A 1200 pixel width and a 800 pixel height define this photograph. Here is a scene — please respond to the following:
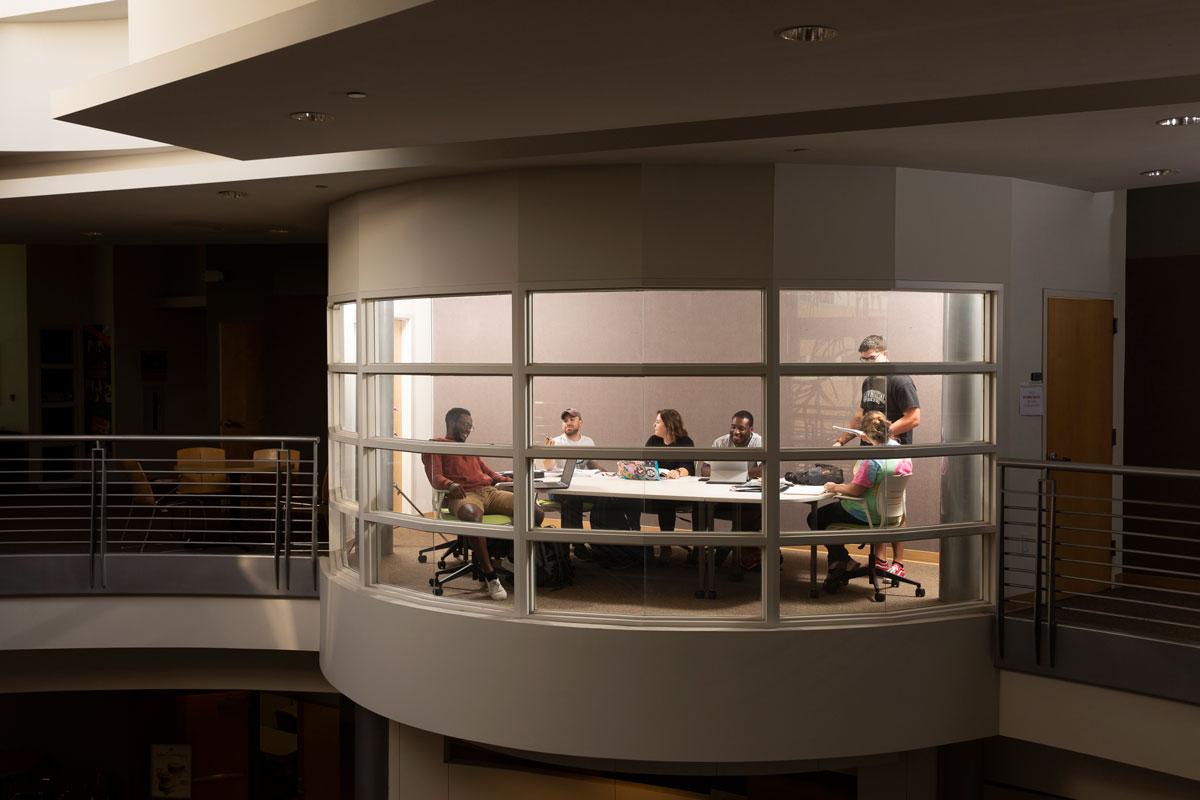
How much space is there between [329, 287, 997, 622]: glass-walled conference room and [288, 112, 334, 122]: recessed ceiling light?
1.78 m

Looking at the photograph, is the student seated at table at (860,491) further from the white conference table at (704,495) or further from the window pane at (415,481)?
the window pane at (415,481)

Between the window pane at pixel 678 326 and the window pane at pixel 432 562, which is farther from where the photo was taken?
the window pane at pixel 432 562

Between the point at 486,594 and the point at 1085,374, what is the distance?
3.97m

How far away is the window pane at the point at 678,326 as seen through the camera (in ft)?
19.7

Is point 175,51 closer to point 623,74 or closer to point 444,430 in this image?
point 623,74

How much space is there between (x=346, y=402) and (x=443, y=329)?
3.97 feet

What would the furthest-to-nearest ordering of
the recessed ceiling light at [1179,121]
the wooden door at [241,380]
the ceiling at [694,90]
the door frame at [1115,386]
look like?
the wooden door at [241,380]
the door frame at [1115,386]
the recessed ceiling light at [1179,121]
the ceiling at [694,90]

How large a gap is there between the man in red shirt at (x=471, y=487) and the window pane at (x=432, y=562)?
0.05 m

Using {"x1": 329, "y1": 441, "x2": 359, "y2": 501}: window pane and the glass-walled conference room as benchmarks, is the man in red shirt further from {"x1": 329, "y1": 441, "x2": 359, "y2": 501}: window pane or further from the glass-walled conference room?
{"x1": 329, "y1": 441, "x2": 359, "y2": 501}: window pane

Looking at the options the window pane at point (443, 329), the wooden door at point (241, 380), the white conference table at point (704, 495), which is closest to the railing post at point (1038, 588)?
the white conference table at point (704, 495)

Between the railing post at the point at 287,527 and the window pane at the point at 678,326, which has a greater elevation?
the window pane at the point at 678,326

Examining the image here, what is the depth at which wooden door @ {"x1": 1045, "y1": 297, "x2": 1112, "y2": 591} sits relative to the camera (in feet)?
22.8

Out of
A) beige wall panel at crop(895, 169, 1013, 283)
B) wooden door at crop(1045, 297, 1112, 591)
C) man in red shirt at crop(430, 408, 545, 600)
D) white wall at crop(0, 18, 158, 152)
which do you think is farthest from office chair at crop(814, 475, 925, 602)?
white wall at crop(0, 18, 158, 152)

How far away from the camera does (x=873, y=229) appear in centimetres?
604
